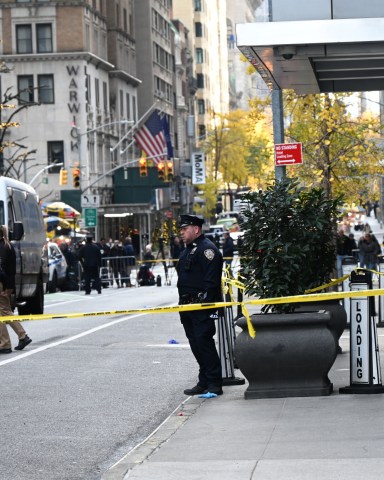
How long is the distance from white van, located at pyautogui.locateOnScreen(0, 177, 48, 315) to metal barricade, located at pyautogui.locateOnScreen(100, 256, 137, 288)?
18674 millimetres

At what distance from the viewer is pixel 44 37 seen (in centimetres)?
8356

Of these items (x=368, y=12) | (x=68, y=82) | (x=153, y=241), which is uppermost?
(x=68, y=82)

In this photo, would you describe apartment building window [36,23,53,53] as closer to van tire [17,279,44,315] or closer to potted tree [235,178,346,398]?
van tire [17,279,44,315]

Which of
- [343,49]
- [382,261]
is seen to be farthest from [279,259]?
[382,261]

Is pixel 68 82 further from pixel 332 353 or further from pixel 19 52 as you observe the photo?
pixel 332 353

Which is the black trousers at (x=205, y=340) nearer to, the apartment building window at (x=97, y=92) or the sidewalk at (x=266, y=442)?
the sidewalk at (x=266, y=442)

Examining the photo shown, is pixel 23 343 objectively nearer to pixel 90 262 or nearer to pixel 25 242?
pixel 25 242

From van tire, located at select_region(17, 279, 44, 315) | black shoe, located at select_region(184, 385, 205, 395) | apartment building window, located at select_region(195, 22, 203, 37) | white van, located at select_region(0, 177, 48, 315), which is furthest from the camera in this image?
apartment building window, located at select_region(195, 22, 203, 37)

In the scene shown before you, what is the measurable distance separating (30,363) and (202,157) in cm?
8999

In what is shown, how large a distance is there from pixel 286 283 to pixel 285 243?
1.31 ft

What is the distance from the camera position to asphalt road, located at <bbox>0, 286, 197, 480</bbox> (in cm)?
997

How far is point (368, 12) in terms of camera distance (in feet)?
49.5

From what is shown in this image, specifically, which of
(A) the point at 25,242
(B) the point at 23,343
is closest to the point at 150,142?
(A) the point at 25,242

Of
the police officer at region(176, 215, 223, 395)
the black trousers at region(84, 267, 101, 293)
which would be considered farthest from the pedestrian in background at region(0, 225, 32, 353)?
the black trousers at region(84, 267, 101, 293)
